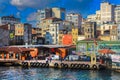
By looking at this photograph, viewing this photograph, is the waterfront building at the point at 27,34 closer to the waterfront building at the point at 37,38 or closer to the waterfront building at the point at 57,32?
the waterfront building at the point at 37,38

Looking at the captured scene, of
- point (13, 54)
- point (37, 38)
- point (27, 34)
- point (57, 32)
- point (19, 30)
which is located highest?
point (19, 30)

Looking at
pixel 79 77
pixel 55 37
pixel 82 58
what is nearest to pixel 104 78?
pixel 79 77

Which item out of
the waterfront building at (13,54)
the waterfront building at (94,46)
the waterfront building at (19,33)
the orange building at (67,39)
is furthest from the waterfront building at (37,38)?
the waterfront building at (13,54)

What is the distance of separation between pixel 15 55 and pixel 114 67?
30.7m

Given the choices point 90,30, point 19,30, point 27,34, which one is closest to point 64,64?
point 90,30

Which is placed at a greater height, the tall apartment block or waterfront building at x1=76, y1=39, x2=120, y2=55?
the tall apartment block

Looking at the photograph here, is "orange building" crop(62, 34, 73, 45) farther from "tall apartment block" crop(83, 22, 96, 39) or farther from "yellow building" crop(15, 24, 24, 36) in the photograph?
"yellow building" crop(15, 24, 24, 36)

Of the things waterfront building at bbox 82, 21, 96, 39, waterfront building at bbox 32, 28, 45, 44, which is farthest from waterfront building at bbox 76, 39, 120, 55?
waterfront building at bbox 32, 28, 45, 44

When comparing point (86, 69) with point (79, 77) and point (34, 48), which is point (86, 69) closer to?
point (79, 77)

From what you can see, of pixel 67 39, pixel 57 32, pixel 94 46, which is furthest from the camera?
pixel 57 32

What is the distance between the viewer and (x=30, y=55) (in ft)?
320

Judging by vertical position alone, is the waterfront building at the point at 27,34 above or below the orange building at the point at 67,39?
above

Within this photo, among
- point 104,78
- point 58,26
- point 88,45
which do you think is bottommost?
point 104,78

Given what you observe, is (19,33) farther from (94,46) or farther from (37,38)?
(94,46)
